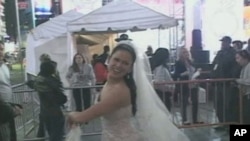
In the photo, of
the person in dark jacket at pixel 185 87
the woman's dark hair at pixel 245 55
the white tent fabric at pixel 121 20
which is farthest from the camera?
the white tent fabric at pixel 121 20

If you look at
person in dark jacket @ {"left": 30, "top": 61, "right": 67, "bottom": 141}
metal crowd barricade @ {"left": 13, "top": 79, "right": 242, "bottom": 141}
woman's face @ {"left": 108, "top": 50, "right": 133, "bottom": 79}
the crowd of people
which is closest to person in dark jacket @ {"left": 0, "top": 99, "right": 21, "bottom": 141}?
the crowd of people

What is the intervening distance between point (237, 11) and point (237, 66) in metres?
6.18

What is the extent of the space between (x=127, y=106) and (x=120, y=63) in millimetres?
325

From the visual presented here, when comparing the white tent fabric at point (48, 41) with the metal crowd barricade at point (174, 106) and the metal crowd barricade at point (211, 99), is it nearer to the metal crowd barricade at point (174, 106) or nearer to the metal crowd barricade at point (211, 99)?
the metal crowd barricade at point (174, 106)

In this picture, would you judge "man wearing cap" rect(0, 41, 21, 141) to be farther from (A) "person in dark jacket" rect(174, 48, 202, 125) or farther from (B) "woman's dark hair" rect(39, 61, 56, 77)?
(A) "person in dark jacket" rect(174, 48, 202, 125)

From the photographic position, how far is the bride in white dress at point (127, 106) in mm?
2916

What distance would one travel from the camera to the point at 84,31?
9406 millimetres

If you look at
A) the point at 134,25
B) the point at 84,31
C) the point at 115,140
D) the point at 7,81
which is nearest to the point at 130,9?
the point at 134,25

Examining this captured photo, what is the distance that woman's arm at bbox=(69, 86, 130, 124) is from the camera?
2.86 m

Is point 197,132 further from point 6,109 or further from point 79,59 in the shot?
point 6,109

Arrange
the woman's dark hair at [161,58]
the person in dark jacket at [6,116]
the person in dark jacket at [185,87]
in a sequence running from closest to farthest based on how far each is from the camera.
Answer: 1. the person in dark jacket at [6,116]
2. the woman's dark hair at [161,58]
3. the person in dark jacket at [185,87]

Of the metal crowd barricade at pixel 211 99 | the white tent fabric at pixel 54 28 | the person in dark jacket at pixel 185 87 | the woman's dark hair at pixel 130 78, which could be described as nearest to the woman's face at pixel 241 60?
the metal crowd barricade at pixel 211 99

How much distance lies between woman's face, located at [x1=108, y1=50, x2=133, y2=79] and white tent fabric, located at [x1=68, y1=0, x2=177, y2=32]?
6393 mm

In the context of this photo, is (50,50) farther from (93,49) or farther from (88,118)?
(88,118)
